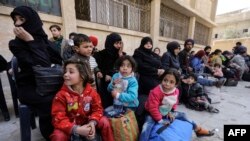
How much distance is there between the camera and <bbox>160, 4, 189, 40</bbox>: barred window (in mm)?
10070

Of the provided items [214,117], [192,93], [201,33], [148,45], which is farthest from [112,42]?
[201,33]

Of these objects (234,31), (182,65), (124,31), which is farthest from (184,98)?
(234,31)

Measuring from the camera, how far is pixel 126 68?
2.21m

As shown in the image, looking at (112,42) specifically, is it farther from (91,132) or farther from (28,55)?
(91,132)

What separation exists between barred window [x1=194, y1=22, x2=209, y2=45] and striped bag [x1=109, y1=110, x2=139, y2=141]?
14.5 metres

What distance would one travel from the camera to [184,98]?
3.99 metres

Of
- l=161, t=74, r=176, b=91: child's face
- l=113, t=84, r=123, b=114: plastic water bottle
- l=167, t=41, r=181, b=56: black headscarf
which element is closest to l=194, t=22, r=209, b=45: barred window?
l=167, t=41, r=181, b=56: black headscarf

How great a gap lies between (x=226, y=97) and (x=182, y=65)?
1548 mm

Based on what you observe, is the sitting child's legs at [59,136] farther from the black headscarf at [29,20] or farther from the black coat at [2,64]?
the black coat at [2,64]

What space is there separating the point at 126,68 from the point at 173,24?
1001 cm

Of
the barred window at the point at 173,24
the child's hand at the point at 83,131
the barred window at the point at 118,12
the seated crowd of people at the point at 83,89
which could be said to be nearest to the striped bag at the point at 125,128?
the seated crowd of people at the point at 83,89

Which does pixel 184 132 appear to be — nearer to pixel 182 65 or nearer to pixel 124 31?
pixel 182 65

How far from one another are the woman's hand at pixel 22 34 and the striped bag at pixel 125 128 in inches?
45.4

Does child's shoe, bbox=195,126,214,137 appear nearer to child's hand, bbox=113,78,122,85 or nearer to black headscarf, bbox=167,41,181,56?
child's hand, bbox=113,78,122,85
